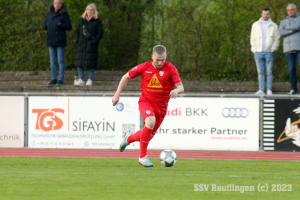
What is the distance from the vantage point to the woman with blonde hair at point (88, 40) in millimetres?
15844

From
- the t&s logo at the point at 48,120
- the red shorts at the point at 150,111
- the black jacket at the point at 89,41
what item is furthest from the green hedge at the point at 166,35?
the red shorts at the point at 150,111

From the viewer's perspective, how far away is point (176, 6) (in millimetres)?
19391

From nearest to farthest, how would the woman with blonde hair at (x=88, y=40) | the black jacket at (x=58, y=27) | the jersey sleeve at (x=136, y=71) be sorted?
the jersey sleeve at (x=136, y=71)
the black jacket at (x=58, y=27)
the woman with blonde hair at (x=88, y=40)

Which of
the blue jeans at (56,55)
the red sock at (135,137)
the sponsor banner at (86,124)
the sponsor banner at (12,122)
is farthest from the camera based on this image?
the blue jeans at (56,55)

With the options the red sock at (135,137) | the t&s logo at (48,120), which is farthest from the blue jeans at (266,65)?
the red sock at (135,137)

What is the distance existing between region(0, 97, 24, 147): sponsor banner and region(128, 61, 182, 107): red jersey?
5.39 m

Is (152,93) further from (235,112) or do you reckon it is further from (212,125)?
(235,112)

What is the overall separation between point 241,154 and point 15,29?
37.4 ft

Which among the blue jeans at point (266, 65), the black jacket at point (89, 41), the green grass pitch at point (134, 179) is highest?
the black jacket at point (89, 41)

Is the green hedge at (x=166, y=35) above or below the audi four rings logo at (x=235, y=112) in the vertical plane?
above

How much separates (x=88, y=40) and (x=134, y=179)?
10.1 metres

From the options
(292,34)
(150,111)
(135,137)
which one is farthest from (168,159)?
(292,34)

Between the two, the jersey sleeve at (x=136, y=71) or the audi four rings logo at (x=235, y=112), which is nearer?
the jersey sleeve at (x=136, y=71)

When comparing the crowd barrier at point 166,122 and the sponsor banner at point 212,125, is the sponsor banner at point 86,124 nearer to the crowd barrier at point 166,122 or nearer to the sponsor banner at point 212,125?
the crowd barrier at point 166,122
